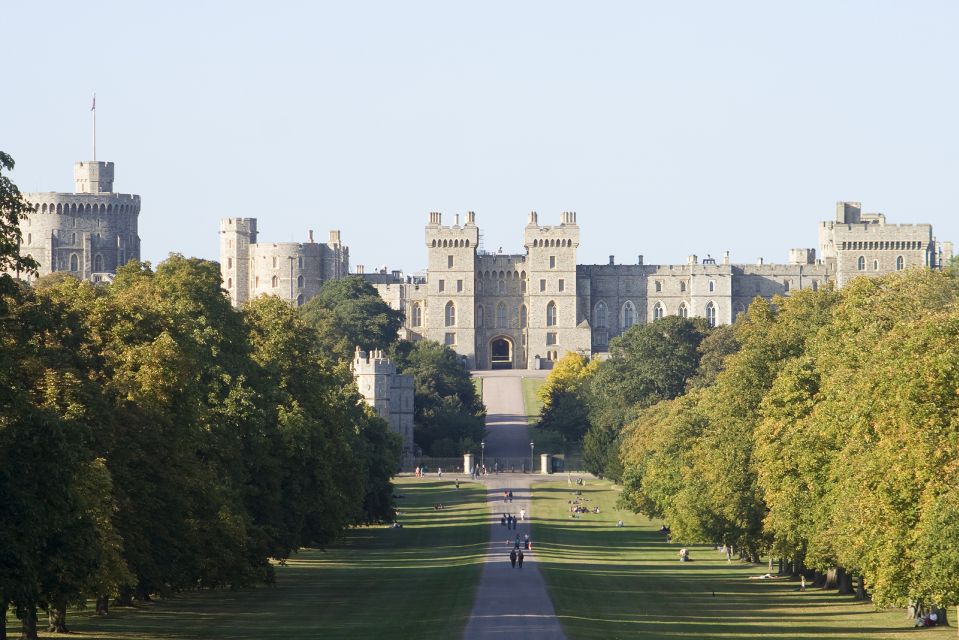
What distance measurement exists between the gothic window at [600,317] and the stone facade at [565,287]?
0.08 m

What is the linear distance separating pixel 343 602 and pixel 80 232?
11658cm

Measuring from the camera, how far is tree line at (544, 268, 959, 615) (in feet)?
114

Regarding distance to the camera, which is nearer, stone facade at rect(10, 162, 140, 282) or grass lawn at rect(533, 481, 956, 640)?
grass lawn at rect(533, 481, 956, 640)

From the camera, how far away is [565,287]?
15312 cm

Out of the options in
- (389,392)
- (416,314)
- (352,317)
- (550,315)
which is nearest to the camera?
(389,392)

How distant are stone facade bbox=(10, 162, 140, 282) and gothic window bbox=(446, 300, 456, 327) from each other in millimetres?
25206

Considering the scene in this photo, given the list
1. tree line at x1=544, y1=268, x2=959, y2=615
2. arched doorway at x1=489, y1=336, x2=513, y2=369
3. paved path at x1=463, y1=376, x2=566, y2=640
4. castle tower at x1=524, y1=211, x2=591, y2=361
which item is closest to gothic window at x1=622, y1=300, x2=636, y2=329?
castle tower at x1=524, y1=211, x2=591, y2=361

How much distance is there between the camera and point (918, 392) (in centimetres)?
3500

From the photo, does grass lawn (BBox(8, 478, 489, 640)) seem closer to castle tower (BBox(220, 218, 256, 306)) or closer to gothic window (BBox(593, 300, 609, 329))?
gothic window (BBox(593, 300, 609, 329))

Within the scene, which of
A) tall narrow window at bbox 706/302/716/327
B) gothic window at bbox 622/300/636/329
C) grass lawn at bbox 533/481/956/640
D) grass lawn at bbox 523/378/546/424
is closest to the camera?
grass lawn at bbox 533/481/956/640

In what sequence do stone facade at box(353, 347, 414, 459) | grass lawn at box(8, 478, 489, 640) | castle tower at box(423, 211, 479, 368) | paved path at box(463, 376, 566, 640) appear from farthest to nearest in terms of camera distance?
castle tower at box(423, 211, 479, 368)
stone facade at box(353, 347, 414, 459)
grass lawn at box(8, 478, 489, 640)
paved path at box(463, 376, 566, 640)

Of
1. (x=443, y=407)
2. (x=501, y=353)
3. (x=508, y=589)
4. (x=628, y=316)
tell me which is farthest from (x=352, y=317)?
(x=508, y=589)

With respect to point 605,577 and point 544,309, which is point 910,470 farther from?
point 544,309

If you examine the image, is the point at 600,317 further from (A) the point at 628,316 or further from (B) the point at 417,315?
(B) the point at 417,315
